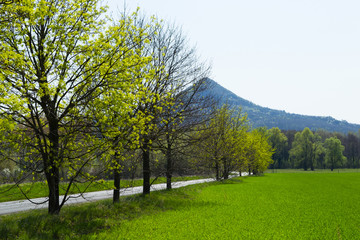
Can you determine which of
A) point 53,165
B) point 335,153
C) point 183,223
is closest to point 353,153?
point 335,153

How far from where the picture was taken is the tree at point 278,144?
121 metres

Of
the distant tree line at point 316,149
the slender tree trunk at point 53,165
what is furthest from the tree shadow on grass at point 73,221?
the distant tree line at point 316,149

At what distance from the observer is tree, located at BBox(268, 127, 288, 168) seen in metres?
121

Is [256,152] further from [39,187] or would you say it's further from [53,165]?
[53,165]

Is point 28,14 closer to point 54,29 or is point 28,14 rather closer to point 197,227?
point 54,29

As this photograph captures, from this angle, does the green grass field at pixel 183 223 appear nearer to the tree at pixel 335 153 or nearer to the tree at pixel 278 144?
the tree at pixel 278 144

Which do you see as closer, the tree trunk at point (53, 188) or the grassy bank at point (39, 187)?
the grassy bank at point (39, 187)

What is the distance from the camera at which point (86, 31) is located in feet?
32.8

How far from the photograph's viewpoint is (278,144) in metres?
123

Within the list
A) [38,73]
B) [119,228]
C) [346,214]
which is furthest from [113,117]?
[346,214]

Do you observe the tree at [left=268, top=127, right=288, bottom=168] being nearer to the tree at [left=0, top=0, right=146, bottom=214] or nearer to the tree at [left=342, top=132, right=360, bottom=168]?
the tree at [left=342, top=132, right=360, bottom=168]

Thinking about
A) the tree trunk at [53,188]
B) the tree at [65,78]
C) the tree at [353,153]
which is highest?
the tree at [65,78]

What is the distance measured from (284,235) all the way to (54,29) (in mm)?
9974

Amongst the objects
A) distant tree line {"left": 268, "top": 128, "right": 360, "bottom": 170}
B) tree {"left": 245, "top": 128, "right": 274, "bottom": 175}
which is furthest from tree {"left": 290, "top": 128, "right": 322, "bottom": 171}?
tree {"left": 245, "top": 128, "right": 274, "bottom": 175}
